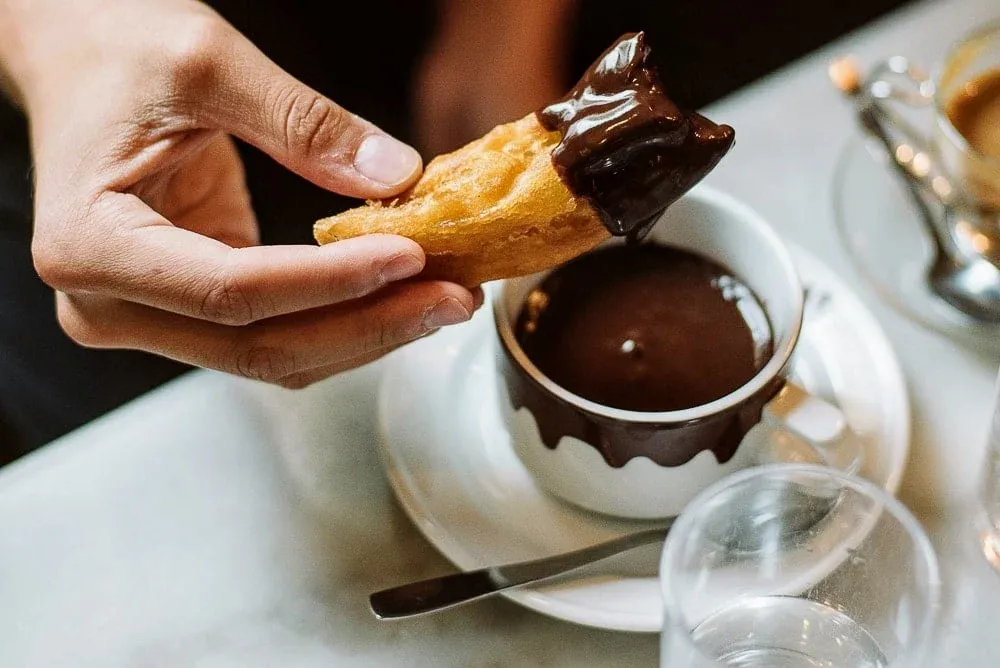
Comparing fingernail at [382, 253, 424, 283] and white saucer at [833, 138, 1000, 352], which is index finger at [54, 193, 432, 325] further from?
white saucer at [833, 138, 1000, 352]

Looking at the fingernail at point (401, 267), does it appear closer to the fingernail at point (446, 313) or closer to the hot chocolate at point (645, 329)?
the fingernail at point (446, 313)

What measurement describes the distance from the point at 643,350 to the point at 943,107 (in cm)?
41

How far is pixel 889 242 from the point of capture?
0.95 m

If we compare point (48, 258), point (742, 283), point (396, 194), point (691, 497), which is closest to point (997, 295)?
point (742, 283)

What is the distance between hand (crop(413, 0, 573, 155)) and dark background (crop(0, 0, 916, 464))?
0.09ft

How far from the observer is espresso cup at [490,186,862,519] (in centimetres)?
67

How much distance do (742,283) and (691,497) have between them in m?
0.19

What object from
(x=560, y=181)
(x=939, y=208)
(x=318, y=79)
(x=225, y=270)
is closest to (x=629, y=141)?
(x=560, y=181)

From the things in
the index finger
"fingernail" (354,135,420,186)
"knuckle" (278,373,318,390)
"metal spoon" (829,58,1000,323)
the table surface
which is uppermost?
"fingernail" (354,135,420,186)

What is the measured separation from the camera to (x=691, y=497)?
2.37 feet

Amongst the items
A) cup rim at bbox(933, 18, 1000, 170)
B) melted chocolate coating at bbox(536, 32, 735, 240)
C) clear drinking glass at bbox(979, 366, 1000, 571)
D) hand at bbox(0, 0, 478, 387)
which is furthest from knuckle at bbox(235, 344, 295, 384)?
cup rim at bbox(933, 18, 1000, 170)

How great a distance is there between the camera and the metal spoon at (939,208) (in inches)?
35.2

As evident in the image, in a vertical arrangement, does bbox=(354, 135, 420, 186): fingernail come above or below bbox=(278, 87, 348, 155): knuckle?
below

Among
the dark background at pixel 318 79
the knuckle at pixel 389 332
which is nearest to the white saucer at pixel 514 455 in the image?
the knuckle at pixel 389 332
